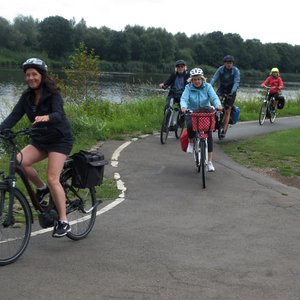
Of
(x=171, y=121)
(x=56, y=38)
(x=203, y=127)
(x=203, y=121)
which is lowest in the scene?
(x=171, y=121)

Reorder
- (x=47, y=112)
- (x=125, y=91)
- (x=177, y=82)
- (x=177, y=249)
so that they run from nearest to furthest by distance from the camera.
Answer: (x=47, y=112), (x=177, y=249), (x=177, y=82), (x=125, y=91)

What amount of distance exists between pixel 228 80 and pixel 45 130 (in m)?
8.62

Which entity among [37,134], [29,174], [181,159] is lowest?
[181,159]

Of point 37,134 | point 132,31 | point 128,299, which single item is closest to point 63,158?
point 37,134

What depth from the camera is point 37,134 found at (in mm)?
5113

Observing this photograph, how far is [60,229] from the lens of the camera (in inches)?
207

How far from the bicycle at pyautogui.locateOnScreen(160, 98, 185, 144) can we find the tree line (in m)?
67.2

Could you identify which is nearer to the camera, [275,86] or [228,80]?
[228,80]

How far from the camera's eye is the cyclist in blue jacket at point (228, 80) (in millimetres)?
12798

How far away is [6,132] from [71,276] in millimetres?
1451

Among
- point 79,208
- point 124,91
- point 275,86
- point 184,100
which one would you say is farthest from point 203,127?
point 124,91

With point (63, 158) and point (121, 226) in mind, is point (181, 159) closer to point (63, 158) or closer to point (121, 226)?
point (121, 226)

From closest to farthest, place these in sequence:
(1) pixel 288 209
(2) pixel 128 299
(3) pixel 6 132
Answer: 1. (2) pixel 128 299
2. (3) pixel 6 132
3. (1) pixel 288 209

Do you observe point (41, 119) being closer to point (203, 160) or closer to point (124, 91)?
point (203, 160)
